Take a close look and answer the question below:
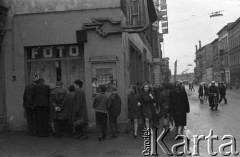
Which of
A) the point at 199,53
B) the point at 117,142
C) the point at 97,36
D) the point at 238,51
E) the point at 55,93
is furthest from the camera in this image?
the point at 199,53

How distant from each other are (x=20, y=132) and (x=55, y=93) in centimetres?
207

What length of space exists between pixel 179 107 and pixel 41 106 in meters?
4.21

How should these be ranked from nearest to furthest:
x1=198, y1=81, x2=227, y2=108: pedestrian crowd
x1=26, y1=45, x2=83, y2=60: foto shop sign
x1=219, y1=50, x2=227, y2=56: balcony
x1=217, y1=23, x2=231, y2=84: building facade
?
x1=26, y1=45, x2=83, y2=60: foto shop sign → x1=198, y1=81, x2=227, y2=108: pedestrian crowd → x1=217, y1=23, x2=231, y2=84: building facade → x1=219, y1=50, x2=227, y2=56: balcony

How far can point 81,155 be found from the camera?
31.1 ft

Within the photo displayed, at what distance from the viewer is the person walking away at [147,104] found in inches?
492

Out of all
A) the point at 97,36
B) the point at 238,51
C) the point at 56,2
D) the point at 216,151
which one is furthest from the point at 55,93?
the point at 238,51

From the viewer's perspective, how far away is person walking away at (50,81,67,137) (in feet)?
40.7

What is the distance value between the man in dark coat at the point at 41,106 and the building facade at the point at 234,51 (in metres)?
71.8

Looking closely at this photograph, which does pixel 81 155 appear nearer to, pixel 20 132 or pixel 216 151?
pixel 216 151

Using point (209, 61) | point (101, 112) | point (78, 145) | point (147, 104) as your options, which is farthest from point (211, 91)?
point (209, 61)

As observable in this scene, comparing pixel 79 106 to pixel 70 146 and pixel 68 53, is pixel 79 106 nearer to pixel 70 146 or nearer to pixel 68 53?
pixel 70 146

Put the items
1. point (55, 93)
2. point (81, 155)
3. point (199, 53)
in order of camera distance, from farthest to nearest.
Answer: point (199, 53) < point (55, 93) < point (81, 155)

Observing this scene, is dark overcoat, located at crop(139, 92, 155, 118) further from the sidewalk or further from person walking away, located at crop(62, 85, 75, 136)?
person walking away, located at crop(62, 85, 75, 136)

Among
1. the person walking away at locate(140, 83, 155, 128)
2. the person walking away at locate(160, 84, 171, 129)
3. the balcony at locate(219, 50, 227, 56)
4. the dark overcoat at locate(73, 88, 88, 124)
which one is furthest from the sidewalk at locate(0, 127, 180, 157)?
the balcony at locate(219, 50, 227, 56)
